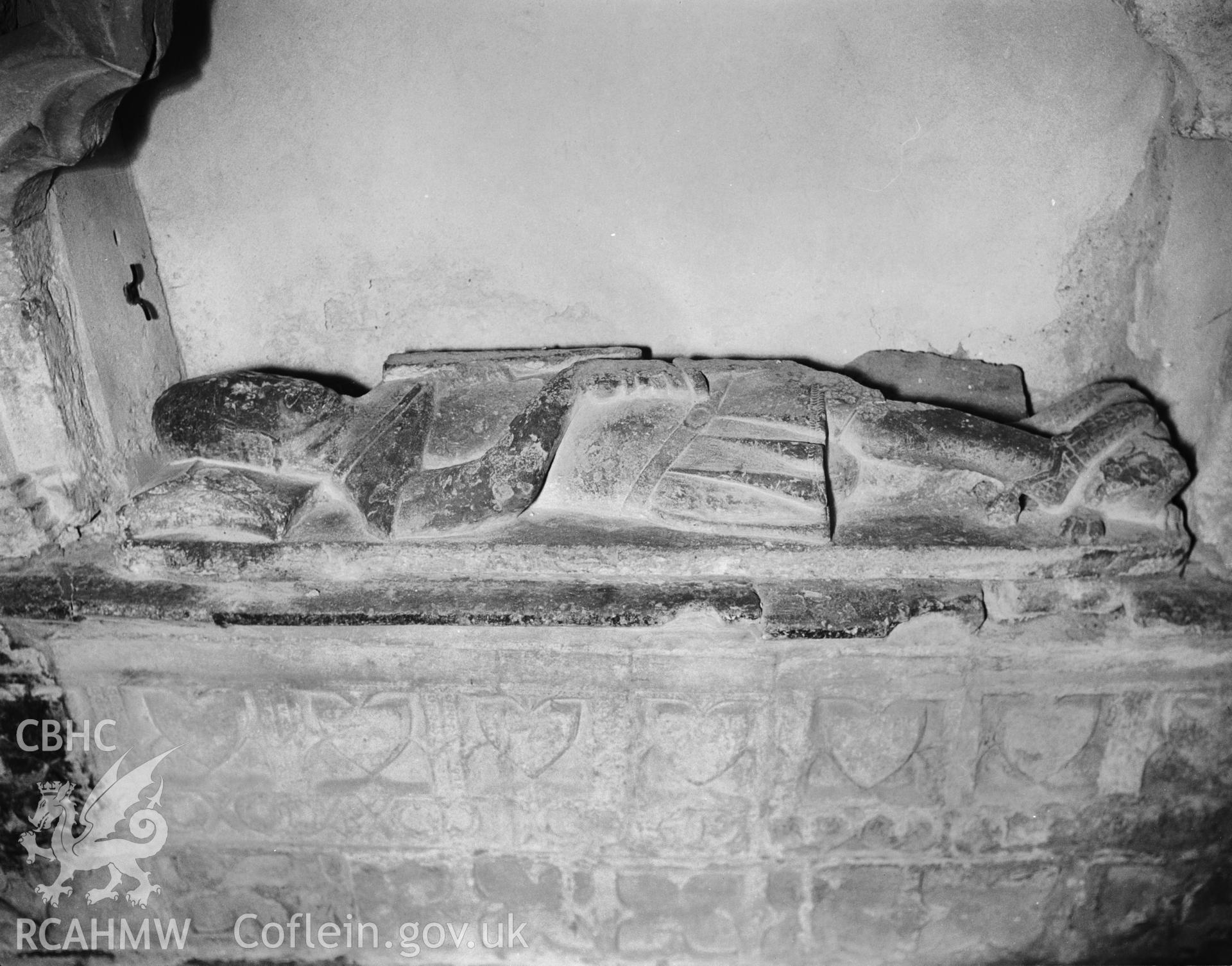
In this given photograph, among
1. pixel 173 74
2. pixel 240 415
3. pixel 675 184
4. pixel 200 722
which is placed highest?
pixel 173 74

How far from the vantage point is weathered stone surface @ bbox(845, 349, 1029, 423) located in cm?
302

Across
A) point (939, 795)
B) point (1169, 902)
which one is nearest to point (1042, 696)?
point (939, 795)

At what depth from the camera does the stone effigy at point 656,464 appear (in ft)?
7.80

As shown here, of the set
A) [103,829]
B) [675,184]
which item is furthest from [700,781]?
[675,184]

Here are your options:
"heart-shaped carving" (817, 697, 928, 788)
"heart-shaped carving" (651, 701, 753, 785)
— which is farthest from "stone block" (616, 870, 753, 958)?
"heart-shaped carving" (817, 697, 928, 788)

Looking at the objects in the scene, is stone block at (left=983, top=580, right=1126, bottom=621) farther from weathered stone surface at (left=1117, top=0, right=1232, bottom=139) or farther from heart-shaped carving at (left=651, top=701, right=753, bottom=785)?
weathered stone surface at (left=1117, top=0, right=1232, bottom=139)

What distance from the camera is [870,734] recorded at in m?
2.39

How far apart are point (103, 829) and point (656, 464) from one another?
185cm

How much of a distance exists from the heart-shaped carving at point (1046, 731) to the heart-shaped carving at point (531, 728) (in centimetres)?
112

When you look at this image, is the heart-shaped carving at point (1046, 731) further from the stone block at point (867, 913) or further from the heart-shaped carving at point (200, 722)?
the heart-shaped carving at point (200, 722)

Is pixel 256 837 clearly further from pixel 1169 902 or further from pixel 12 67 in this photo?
pixel 1169 902

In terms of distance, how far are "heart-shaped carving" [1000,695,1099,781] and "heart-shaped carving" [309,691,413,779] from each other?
1.56 meters

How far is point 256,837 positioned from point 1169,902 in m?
2.53

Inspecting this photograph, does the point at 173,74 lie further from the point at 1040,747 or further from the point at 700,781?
the point at 1040,747
